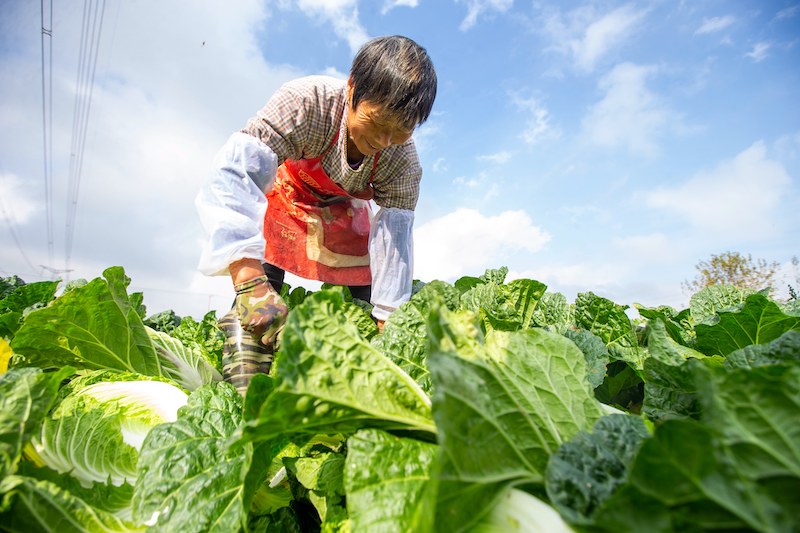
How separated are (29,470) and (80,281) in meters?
3.01

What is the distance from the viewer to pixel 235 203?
2549 mm

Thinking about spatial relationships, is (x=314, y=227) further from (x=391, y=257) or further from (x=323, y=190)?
(x=391, y=257)

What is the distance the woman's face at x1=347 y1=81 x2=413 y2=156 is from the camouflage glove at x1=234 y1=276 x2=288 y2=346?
1.27 meters

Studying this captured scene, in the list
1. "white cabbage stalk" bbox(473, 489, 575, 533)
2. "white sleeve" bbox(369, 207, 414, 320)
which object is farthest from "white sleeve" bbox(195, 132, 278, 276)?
"white cabbage stalk" bbox(473, 489, 575, 533)

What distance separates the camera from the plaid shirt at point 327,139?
2926mm

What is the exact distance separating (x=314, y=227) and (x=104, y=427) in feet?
8.59

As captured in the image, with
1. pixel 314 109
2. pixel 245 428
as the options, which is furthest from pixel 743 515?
pixel 314 109

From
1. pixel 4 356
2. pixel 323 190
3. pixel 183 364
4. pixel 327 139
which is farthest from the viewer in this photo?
pixel 323 190

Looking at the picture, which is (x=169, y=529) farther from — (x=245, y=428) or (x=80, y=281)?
(x=80, y=281)

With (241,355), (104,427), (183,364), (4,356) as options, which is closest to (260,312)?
(241,355)

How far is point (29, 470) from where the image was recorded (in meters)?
1.12

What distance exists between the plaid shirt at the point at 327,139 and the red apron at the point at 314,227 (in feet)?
0.45

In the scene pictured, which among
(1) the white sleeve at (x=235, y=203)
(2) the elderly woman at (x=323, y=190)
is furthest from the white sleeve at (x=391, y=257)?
(1) the white sleeve at (x=235, y=203)

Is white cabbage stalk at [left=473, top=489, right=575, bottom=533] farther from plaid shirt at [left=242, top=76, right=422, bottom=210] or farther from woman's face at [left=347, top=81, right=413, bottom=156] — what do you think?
plaid shirt at [left=242, top=76, right=422, bottom=210]
